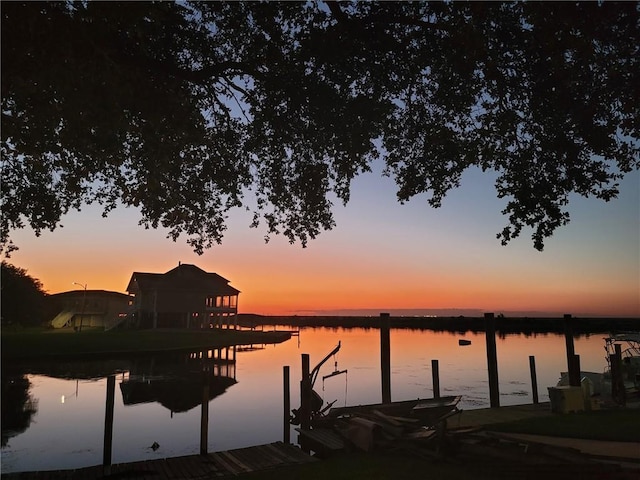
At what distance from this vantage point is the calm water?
17906mm

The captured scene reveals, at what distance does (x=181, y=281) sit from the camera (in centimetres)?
7131

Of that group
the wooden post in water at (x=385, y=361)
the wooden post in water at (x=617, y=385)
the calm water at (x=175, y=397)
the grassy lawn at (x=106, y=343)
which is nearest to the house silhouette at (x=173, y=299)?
the grassy lawn at (x=106, y=343)

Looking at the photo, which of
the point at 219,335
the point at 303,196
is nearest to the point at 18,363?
the point at 219,335

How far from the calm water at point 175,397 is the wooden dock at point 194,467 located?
12.0ft

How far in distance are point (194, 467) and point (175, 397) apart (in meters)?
16.9

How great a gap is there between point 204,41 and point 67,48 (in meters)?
5.43

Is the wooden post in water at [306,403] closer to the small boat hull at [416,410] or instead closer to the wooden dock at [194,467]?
the small boat hull at [416,410]

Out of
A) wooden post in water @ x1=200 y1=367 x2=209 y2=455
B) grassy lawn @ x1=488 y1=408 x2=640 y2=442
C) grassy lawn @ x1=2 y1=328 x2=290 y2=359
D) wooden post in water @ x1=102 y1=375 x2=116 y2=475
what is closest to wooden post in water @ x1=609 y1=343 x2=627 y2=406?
grassy lawn @ x1=488 y1=408 x2=640 y2=442

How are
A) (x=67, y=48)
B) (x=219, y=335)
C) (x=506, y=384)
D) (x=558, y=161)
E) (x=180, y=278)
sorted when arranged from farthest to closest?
(x=180, y=278), (x=219, y=335), (x=506, y=384), (x=558, y=161), (x=67, y=48)

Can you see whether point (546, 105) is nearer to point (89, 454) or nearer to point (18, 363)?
point (89, 454)

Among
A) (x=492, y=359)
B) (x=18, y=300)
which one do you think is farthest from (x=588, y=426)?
(x=18, y=300)

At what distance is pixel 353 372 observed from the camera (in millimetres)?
42906

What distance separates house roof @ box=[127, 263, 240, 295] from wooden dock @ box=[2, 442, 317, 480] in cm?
5877

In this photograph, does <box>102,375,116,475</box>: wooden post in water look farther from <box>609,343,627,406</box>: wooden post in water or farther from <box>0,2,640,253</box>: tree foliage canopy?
<box>609,343,627,406</box>: wooden post in water
